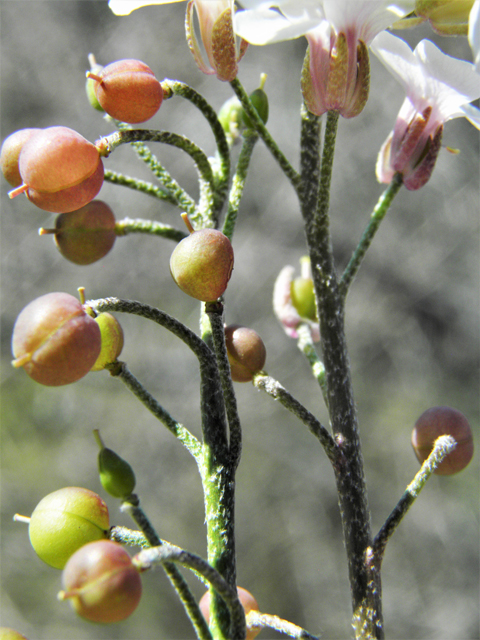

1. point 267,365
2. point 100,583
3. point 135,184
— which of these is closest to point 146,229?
point 135,184

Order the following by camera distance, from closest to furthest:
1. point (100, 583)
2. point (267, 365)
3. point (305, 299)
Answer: point (100, 583), point (305, 299), point (267, 365)

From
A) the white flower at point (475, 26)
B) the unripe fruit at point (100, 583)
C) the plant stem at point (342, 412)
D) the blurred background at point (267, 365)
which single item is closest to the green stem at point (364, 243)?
the plant stem at point (342, 412)

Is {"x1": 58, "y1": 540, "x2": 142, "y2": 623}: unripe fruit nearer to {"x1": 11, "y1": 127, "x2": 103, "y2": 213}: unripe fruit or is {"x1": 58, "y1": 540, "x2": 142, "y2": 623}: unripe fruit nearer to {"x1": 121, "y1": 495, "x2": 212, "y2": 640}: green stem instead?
{"x1": 121, "y1": 495, "x2": 212, "y2": 640}: green stem

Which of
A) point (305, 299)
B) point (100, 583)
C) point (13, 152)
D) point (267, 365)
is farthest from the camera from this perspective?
point (267, 365)

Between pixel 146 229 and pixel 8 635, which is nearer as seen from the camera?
pixel 8 635

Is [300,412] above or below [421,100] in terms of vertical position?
below

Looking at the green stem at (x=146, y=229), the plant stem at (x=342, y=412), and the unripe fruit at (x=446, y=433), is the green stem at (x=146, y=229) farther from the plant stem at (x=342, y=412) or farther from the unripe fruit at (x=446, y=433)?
the unripe fruit at (x=446, y=433)

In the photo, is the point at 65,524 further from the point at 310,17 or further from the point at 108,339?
the point at 310,17
